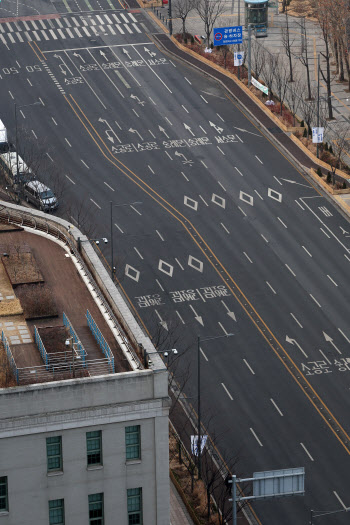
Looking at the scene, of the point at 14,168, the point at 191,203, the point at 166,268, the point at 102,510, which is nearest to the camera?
the point at 102,510

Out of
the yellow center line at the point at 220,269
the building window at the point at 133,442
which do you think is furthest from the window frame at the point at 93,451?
the yellow center line at the point at 220,269

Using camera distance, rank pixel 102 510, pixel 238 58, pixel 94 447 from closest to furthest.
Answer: pixel 94 447 < pixel 102 510 < pixel 238 58

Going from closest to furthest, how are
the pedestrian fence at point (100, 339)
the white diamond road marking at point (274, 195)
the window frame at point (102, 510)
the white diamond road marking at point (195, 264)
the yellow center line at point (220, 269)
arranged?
the window frame at point (102, 510), the pedestrian fence at point (100, 339), the yellow center line at point (220, 269), the white diamond road marking at point (195, 264), the white diamond road marking at point (274, 195)

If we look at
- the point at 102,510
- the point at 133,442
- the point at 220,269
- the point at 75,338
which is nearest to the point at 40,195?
the point at 220,269

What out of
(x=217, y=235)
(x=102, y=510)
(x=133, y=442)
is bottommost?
(x=217, y=235)

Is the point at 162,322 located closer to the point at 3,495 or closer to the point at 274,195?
the point at 274,195

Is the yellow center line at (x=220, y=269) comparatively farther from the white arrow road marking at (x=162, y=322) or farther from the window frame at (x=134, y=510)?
the window frame at (x=134, y=510)

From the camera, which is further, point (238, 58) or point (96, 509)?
point (238, 58)
